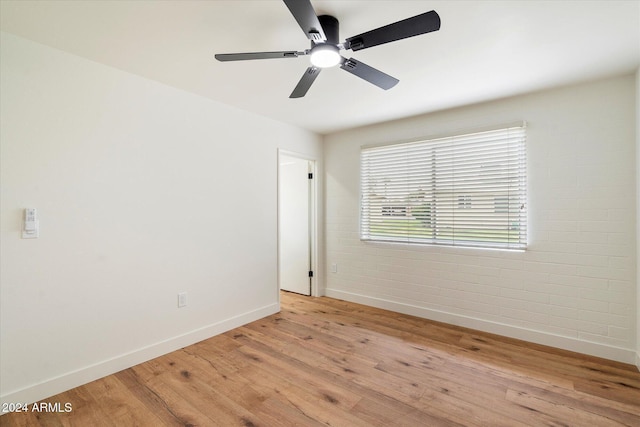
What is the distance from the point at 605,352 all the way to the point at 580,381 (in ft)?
2.07

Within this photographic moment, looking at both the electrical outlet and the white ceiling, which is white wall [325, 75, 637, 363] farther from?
the electrical outlet

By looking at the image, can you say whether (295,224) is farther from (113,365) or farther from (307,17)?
(307,17)

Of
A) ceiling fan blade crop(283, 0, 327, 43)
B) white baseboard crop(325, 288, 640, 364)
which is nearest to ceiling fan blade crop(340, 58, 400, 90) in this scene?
ceiling fan blade crop(283, 0, 327, 43)

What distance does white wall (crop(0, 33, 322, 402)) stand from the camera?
2.01m

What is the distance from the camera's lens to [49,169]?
2.12 metres

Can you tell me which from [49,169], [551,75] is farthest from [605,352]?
[49,169]

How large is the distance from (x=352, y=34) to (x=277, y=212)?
2.28m

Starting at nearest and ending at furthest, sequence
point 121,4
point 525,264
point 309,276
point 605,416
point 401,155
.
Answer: point 121,4 < point 605,416 < point 525,264 < point 401,155 < point 309,276

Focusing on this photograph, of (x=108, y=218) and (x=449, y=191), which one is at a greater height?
(x=449, y=191)

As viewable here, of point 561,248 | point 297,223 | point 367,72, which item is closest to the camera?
point 367,72

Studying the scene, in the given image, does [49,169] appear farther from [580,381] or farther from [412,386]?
[580,381]

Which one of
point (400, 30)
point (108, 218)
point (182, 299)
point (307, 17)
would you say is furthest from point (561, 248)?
point (108, 218)

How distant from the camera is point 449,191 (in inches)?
136

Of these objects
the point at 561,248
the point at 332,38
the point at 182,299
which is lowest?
the point at 182,299
